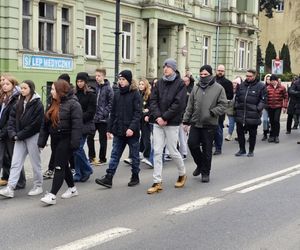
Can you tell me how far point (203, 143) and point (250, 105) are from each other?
3262 mm

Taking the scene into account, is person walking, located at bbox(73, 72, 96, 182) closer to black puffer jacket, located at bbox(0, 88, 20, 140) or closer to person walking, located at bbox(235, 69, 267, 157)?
black puffer jacket, located at bbox(0, 88, 20, 140)

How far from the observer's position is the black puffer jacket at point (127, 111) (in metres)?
8.30

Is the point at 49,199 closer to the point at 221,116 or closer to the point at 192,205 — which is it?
the point at 192,205

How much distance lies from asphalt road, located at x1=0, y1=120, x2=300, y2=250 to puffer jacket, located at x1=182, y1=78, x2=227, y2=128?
1002 mm

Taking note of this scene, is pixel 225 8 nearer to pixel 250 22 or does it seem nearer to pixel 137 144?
pixel 250 22

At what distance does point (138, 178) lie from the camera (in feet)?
29.2

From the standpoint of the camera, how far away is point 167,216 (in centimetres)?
684

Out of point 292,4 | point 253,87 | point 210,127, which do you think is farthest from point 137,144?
point 292,4

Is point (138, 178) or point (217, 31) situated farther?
point (217, 31)

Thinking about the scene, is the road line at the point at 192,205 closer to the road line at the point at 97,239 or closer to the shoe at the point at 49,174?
the road line at the point at 97,239

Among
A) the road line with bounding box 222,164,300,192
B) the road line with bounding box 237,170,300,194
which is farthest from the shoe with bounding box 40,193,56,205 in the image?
the road line with bounding box 237,170,300,194

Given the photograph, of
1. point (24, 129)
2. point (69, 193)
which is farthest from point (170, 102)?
point (24, 129)

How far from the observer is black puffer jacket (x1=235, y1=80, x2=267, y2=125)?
1198 centimetres

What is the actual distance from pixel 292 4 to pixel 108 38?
1467 inches
